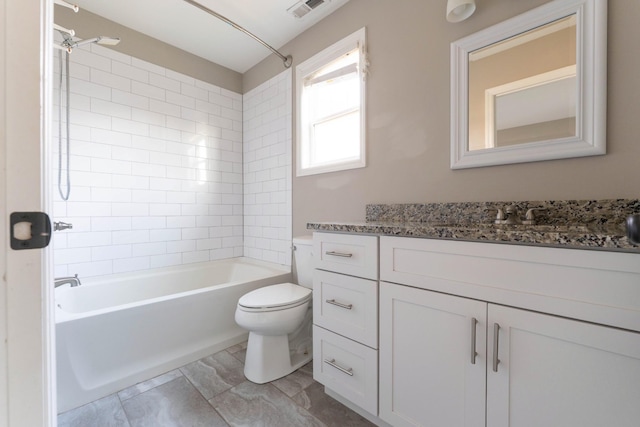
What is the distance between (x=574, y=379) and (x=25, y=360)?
1.32 metres

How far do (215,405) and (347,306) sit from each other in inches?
34.9

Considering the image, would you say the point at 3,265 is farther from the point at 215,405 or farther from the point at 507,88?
the point at 507,88

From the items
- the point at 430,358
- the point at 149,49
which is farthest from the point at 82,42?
the point at 430,358

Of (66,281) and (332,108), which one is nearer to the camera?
(66,281)

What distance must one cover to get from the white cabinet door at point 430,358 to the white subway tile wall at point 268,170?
4.67 ft

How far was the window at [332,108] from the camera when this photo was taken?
74.1 inches

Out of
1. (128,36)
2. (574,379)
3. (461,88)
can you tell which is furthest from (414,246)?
(128,36)

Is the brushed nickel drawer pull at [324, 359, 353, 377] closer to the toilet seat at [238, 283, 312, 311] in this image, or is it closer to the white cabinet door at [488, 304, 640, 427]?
the toilet seat at [238, 283, 312, 311]

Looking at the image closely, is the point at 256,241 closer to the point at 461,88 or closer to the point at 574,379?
the point at 461,88

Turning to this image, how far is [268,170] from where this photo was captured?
8.57 ft

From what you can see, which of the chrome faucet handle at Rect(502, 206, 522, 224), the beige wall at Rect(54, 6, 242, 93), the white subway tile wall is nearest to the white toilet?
the white subway tile wall

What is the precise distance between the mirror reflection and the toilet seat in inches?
50.5

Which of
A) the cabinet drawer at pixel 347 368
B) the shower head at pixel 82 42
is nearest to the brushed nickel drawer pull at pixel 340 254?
the cabinet drawer at pixel 347 368

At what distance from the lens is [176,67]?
246 centimetres
